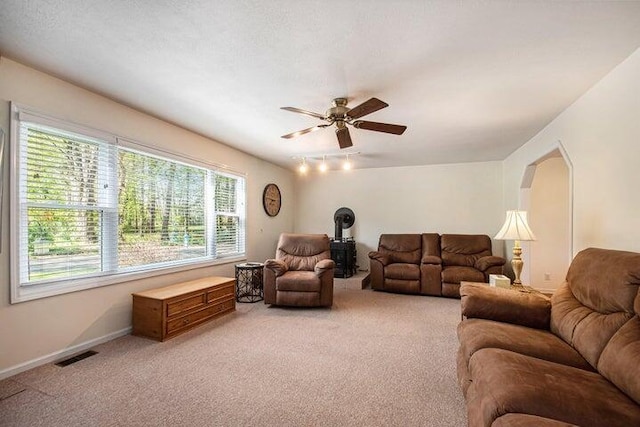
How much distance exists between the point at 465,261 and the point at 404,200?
5.67 ft

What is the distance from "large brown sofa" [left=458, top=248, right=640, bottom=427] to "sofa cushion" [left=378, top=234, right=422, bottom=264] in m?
2.98

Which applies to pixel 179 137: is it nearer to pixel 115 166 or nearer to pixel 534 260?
pixel 115 166

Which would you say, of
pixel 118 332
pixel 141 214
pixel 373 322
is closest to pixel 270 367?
Result: pixel 373 322

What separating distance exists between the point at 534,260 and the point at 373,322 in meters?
3.42

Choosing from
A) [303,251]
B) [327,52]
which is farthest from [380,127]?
[303,251]

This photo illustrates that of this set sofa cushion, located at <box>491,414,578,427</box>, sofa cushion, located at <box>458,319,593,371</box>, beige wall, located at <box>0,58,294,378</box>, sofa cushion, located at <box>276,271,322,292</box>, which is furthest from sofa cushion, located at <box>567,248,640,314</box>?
beige wall, located at <box>0,58,294,378</box>

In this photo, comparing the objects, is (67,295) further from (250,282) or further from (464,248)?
(464,248)

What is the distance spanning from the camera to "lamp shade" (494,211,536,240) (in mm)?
2783

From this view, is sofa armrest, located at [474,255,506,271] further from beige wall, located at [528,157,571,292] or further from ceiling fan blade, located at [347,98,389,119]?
ceiling fan blade, located at [347,98,389,119]

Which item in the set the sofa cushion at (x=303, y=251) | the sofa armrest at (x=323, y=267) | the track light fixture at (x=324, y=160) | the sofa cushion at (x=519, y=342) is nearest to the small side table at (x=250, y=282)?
the sofa cushion at (x=303, y=251)

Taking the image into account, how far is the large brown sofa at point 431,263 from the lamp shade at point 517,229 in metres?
1.84

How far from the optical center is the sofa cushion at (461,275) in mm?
4504

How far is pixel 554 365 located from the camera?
4.74ft

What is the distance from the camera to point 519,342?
5.63 ft
